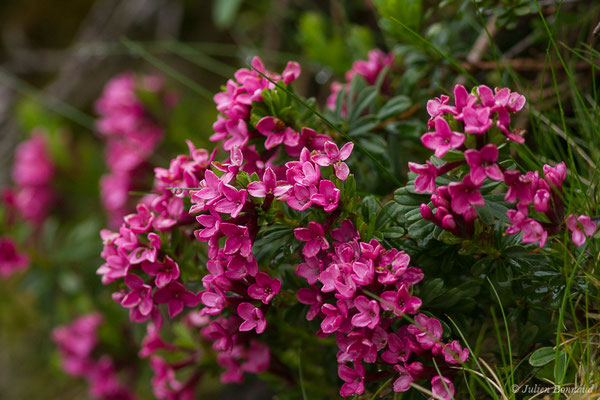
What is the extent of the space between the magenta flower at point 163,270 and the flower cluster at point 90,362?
1221mm

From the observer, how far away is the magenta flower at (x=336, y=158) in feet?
3.46

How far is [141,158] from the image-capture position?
2502 millimetres

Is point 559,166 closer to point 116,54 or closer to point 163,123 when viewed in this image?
point 163,123

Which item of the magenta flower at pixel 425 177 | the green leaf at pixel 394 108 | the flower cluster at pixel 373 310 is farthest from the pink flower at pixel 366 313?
the green leaf at pixel 394 108

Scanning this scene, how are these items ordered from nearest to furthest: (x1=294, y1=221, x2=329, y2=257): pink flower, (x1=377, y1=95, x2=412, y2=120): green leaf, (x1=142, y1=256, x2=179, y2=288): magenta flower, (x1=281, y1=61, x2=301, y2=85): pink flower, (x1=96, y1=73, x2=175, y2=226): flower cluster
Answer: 1. (x1=294, y1=221, x2=329, y2=257): pink flower
2. (x1=142, y1=256, x2=179, y2=288): magenta flower
3. (x1=281, y1=61, x2=301, y2=85): pink flower
4. (x1=377, y1=95, x2=412, y2=120): green leaf
5. (x1=96, y1=73, x2=175, y2=226): flower cluster

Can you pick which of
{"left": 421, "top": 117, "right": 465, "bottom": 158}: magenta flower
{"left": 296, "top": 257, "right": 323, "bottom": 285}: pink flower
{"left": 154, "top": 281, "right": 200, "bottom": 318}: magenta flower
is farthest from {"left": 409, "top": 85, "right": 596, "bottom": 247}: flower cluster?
{"left": 154, "top": 281, "right": 200, "bottom": 318}: magenta flower

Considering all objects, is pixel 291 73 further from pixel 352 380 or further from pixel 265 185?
pixel 352 380

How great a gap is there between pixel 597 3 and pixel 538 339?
1131mm

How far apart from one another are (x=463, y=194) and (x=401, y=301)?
23 cm

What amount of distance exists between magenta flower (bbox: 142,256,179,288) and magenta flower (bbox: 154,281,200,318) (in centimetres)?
2

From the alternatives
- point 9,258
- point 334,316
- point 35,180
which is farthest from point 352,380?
point 35,180

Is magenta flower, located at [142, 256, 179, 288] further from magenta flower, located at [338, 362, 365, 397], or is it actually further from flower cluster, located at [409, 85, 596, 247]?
flower cluster, located at [409, 85, 596, 247]

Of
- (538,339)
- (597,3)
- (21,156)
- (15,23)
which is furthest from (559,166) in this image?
(15,23)

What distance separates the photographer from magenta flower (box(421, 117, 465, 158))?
3.09 feet
